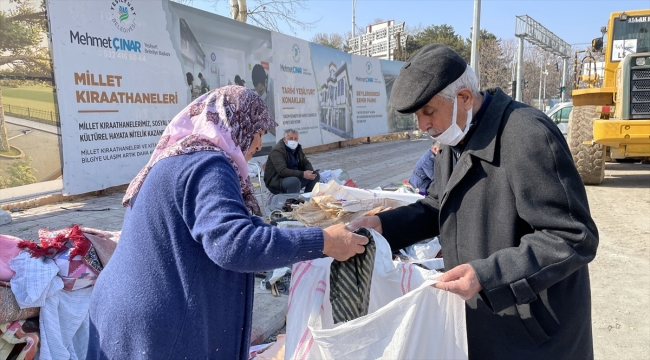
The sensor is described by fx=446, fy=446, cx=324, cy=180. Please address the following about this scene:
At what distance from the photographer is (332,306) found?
1818mm

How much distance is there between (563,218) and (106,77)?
289 inches

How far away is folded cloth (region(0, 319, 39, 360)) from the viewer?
2410 mm

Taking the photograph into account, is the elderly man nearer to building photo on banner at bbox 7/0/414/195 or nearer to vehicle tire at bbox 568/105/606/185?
building photo on banner at bbox 7/0/414/195

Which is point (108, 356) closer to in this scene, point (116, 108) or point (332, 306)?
point (332, 306)

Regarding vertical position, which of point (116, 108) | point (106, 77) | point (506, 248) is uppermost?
point (106, 77)

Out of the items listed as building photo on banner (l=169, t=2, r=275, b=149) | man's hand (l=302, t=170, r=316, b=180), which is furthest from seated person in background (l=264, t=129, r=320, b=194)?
building photo on banner (l=169, t=2, r=275, b=149)

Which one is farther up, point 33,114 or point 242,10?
point 242,10

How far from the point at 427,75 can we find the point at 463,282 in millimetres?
686

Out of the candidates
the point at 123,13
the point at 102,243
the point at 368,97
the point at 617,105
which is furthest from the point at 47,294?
the point at 368,97

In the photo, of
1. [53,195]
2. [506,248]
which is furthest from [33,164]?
[506,248]

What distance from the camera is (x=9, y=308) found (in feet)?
7.93

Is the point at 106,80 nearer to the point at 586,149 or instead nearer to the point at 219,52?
the point at 219,52

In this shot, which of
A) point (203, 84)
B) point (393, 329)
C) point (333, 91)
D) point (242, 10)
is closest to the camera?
point (393, 329)

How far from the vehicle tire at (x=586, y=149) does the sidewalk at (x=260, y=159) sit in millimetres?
3502
